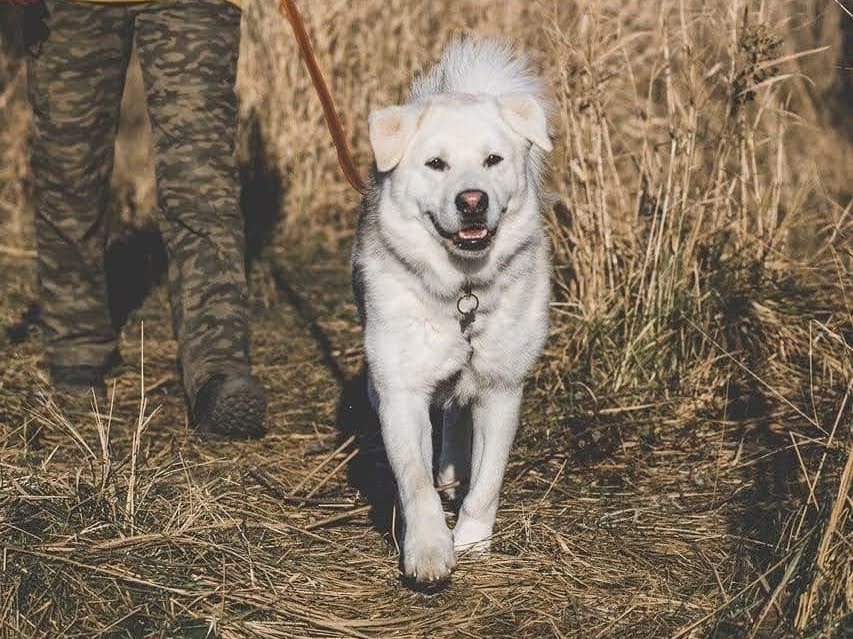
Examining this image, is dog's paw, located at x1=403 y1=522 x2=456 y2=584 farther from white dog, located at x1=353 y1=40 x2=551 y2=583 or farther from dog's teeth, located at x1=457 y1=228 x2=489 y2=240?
dog's teeth, located at x1=457 y1=228 x2=489 y2=240

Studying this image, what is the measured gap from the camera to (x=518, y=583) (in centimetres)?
346

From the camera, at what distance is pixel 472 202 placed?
3.56 meters

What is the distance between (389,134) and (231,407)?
4.64 ft

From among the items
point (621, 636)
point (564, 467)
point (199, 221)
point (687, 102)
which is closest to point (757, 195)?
point (687, 102)

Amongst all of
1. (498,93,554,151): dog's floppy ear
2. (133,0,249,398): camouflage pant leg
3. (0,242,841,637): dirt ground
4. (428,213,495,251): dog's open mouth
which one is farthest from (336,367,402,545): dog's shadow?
(498,93,554,151): dog's floppy ear

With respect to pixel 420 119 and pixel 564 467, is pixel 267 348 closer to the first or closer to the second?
pixel 564 467

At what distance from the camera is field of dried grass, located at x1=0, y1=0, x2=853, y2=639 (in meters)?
3.18

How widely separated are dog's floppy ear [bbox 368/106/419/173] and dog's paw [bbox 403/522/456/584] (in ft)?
3.57

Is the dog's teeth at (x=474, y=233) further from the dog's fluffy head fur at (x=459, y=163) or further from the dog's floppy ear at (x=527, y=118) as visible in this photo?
the dog's floppy ear at (x=527, y=118)

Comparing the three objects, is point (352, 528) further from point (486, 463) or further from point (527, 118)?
point (527, 118)

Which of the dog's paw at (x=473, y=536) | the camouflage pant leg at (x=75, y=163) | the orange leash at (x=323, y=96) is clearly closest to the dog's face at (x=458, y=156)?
the orange leash at (x=323, y=96)

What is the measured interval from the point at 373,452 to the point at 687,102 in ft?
6.05

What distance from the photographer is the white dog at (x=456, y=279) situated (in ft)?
12.0

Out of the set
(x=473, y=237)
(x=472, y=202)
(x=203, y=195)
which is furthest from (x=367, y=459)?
(x=472, y=202)
